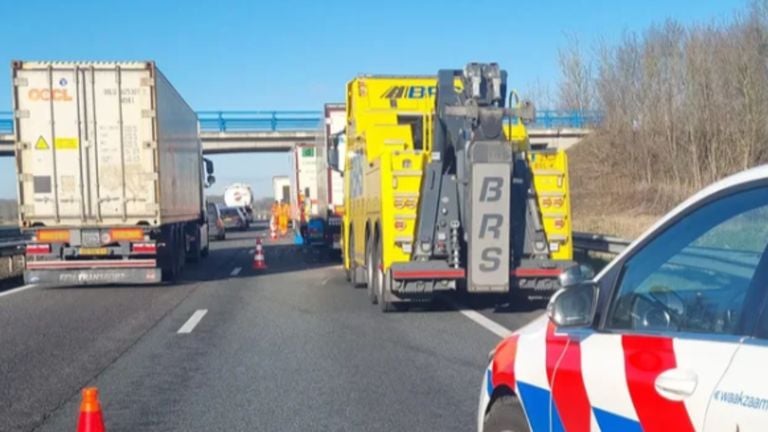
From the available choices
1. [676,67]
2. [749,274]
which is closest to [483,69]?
[749,274]

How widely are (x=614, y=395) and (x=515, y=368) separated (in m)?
0.94

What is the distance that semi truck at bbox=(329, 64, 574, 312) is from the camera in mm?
12758

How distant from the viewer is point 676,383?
130 inches

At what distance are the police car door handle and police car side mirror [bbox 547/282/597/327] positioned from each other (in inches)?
23.3

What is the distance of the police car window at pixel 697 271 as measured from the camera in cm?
355

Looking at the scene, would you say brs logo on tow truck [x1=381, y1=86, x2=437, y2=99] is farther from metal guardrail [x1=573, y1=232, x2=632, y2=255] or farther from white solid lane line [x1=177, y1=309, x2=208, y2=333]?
white solid lane line [x1=177, y1=309, x2=208, y2=333]

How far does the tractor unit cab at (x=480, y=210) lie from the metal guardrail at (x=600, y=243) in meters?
3.07

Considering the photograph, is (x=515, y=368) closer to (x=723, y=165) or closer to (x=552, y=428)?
(x=552, y=428)

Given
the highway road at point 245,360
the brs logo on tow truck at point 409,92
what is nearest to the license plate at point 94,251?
the highway road at point 245,360

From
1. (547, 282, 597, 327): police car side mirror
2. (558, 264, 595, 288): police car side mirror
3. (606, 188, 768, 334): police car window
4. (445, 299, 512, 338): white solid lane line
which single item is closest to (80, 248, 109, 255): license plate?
(445, 299, 512, 338): white solid lane line

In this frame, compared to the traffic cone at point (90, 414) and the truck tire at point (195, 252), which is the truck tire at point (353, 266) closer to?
the truck tire at point (195, 252)

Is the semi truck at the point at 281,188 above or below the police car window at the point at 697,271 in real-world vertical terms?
above

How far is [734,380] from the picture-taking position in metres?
3.04

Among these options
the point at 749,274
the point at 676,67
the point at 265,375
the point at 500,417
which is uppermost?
the point at 676,67
